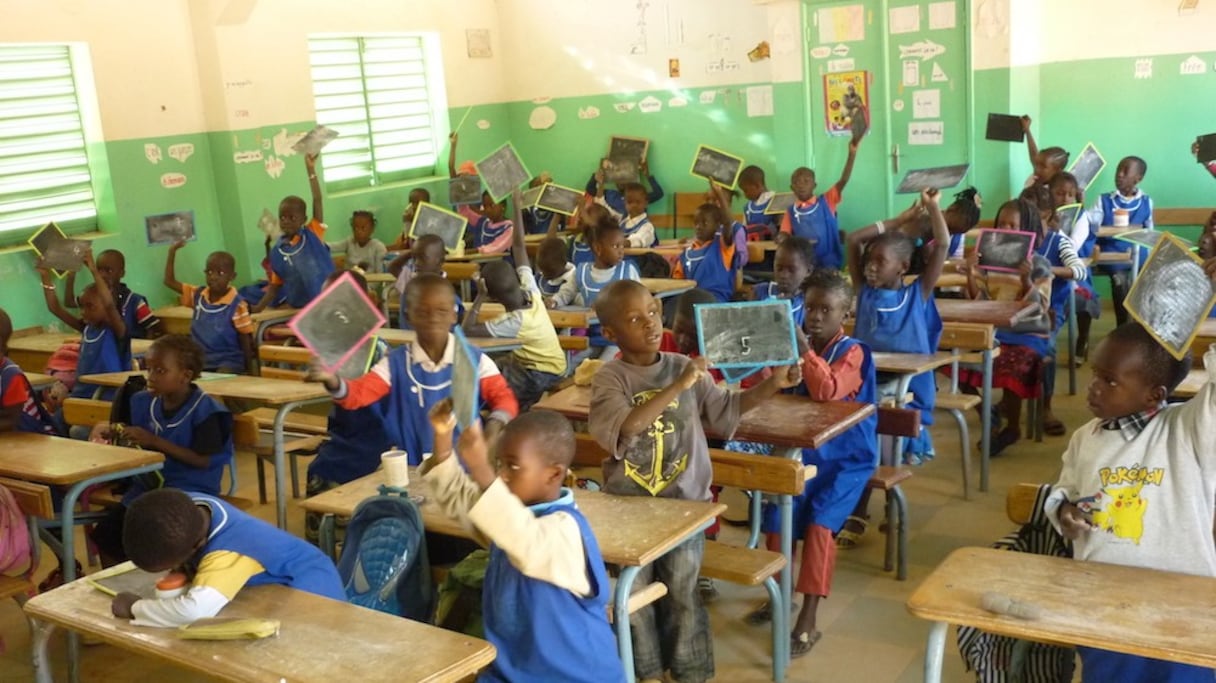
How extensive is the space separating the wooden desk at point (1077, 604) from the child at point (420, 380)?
178 cm

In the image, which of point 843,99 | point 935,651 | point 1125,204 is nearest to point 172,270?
point 843,99

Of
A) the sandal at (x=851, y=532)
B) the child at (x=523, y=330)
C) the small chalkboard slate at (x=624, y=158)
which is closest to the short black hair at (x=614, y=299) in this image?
the sandal at (x=851, y=532)

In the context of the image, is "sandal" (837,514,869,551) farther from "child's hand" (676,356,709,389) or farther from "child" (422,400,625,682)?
"child" (422,400,625,682)

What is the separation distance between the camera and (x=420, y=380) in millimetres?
4074

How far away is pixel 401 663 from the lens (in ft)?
7.55

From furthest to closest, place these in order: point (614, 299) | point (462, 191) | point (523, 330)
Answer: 1. point (462, 191)
2. point (523, 330)
3. point (614, 299)

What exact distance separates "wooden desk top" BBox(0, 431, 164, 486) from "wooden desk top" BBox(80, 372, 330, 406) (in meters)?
0.57

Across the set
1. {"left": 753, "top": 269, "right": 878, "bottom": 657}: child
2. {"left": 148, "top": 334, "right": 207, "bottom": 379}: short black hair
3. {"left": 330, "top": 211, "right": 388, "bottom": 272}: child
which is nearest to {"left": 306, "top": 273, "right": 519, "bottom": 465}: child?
{"left": 148, "top": 334, "right": 207, "bottom": 379}: short black hair

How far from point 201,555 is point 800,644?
2.02 m

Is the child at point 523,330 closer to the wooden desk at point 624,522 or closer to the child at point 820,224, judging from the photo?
the wooden desk at point 624,522

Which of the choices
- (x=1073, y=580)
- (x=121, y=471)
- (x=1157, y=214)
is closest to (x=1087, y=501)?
(x=1073, y=580)

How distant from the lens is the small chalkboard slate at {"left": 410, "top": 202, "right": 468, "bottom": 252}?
718 cm

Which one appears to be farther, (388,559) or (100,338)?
(100,338)

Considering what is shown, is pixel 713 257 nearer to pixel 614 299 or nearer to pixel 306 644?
pixel 614 299
